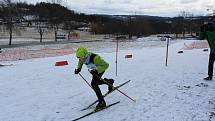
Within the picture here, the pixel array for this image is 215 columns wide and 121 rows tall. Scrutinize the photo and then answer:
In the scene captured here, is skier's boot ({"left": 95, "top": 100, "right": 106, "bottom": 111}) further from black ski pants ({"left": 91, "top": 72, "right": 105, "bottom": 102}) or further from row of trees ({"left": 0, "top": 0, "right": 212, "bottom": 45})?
row of trees ({"left": 0, "top": 0, "right": 212, "bottom": 45})

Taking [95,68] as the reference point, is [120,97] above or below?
below

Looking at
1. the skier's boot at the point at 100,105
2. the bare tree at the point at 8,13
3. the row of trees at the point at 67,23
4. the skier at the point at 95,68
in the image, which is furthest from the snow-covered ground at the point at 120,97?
the row of trees at the point at 67,23

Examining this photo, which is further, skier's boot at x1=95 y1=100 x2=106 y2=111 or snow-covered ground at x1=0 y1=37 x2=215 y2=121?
skier's boot at x1=95 y1=100 x2=106 y2=111

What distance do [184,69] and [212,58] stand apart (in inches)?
150

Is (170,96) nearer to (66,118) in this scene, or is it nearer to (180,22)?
(66,118)

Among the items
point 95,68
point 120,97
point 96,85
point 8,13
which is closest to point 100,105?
point 96,85

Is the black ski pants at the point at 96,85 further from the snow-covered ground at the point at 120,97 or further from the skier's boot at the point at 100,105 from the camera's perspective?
the snow-covered ground at the point at 120,97

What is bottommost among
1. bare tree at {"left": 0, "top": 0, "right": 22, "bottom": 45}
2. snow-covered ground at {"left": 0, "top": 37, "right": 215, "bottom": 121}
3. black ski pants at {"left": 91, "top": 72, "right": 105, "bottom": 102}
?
snow-covered ground at {"left": 0, "top": 37, "right": 215, "bottom": 121}

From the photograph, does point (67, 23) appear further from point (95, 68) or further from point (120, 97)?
point (95, 68)

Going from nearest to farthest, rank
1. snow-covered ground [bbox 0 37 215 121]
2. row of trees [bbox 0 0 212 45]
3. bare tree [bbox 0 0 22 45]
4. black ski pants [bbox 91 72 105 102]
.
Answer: snow-covered ground [bbox 0 37 215 121]
black ski pants [bbox 91 72 105 102]
bare tree [bbox 0 0 22 45]
row of trees [bbox 0 0 212 45]

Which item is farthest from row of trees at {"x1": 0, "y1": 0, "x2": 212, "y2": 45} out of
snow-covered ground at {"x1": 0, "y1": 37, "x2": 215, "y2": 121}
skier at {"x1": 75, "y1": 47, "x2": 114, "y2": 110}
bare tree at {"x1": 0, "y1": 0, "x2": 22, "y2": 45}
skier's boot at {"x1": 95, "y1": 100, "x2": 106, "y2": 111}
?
skier's boot at {"x1": 95, "y1": 100, "x2": 106, "y2": 111}

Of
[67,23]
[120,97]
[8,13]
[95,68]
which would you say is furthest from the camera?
[67,23]

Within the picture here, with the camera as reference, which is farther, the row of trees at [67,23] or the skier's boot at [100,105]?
the row of trees at [67,23]

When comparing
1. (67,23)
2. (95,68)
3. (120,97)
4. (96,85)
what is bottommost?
(120,97)
